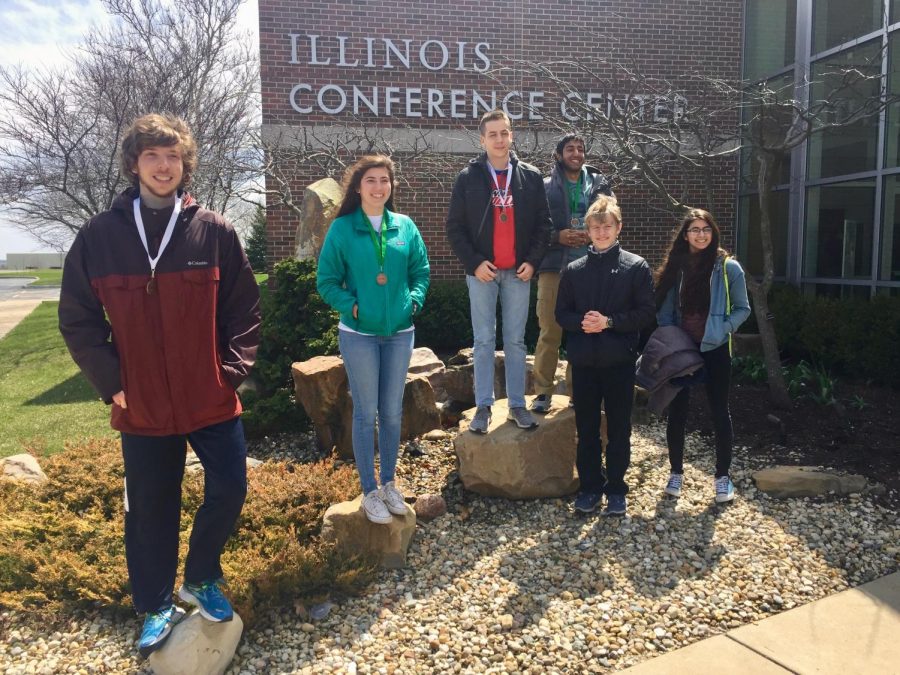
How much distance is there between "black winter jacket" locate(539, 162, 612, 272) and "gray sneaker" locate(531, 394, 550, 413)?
2.70 ft

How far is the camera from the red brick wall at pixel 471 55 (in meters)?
9.91

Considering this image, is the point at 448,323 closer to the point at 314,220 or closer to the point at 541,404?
the point at 314,220

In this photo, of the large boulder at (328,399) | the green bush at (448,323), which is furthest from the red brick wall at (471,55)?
the large boulder at (328,399)

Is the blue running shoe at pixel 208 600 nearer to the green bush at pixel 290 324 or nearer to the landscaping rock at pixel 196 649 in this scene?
the landscaping rock at pixel 196 649

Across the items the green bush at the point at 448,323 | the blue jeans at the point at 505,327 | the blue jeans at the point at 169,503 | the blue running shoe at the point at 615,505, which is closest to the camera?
the blue jeans at the point at 169,503

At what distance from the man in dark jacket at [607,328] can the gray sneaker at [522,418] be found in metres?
0.31

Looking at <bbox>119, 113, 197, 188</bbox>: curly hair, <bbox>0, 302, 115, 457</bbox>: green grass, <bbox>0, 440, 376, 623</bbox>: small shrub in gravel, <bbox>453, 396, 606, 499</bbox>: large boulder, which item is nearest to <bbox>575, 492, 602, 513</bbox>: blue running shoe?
<bbox>453, 396, 606, 499</bbox>: large boulder

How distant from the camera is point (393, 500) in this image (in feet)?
11.6

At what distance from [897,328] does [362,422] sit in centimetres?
555

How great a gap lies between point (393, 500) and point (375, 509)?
14cm

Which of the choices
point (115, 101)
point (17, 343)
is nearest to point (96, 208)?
point (115, 101)

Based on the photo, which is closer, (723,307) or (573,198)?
(723,307)

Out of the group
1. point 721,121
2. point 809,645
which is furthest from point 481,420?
point 721,121

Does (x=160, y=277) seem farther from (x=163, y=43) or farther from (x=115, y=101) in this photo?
(x=163, y=43)
